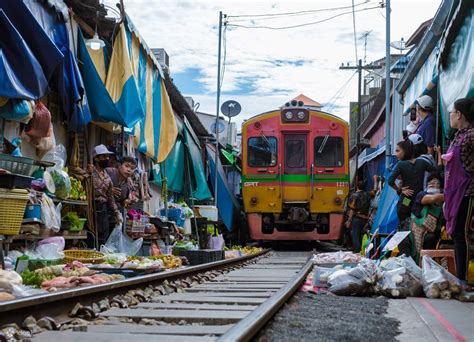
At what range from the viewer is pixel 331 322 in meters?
4.14

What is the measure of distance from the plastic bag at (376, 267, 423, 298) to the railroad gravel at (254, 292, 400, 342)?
27 centimetres

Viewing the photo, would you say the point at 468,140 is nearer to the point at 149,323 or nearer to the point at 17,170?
the point at 149,323

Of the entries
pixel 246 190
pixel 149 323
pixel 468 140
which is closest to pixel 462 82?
pixel 468 140

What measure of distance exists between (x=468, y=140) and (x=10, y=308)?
155 inches

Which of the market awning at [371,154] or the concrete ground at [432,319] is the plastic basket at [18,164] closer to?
the concrete ground at [432,319]

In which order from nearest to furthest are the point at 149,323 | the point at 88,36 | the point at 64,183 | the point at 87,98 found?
the point at 149,323 → the point at 64,183 → the point at 87,98 → the point at 88,36

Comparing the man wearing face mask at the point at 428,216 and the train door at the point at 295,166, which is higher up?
the train door at the point at 295,166

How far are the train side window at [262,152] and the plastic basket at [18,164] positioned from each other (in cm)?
891

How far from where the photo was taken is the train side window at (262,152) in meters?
15.2

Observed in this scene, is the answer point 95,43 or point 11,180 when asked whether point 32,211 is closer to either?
point 11,180

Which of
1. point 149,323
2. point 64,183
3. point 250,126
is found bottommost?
point 149,323

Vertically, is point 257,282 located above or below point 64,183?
below

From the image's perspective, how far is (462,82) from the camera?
6.34 m

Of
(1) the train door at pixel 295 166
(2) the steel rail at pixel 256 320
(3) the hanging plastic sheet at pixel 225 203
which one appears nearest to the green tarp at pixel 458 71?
(2) the steel rail at pixel 256 320
